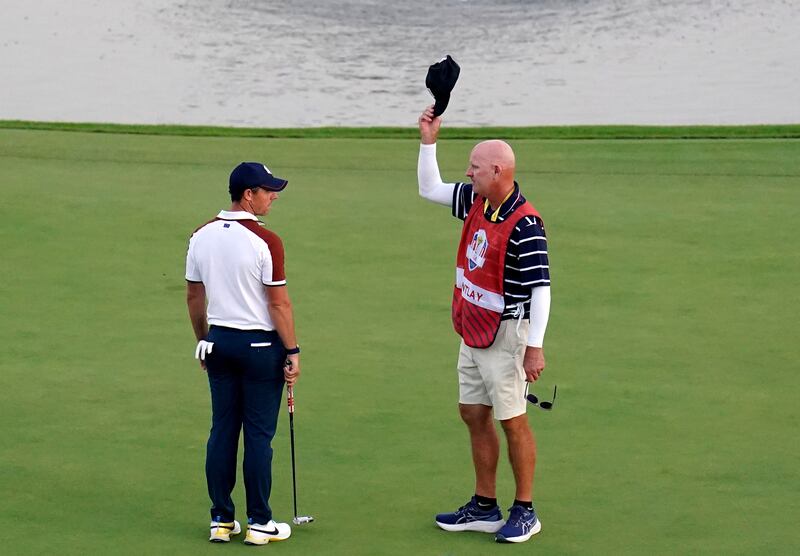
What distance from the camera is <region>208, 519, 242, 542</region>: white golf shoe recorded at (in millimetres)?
5664

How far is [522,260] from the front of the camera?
5.73 metres

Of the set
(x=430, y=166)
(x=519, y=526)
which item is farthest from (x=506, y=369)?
(x=430, y=166)

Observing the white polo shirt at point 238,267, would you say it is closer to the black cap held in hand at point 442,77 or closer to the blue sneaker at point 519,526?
the black cap held in hand at point 442,77

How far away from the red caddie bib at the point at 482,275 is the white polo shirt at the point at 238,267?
32.0 inches

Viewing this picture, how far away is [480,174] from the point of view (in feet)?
19.0

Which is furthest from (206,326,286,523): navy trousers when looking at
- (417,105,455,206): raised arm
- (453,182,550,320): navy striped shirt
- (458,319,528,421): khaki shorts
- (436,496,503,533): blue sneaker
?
(417,105,455,206): raised arm

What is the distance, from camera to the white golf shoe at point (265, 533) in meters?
5.65

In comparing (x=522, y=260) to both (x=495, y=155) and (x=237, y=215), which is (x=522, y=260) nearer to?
(x=495, y=155)

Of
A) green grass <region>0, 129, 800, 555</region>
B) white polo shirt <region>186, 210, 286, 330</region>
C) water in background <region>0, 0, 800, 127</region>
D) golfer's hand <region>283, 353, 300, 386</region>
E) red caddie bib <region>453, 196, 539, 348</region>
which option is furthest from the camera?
water in background <region>0, 0, 800, 127</region>

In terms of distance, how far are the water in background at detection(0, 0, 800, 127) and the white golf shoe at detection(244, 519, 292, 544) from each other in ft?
38.7

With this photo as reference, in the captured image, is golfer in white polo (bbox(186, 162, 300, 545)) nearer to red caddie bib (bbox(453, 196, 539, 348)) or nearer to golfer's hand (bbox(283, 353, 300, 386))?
golfer's hand (bbox(283, 353, 300, 386))

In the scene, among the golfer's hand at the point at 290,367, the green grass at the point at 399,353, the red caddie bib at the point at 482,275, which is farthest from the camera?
the green grass at the point at 399,353

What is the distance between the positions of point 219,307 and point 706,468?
7.82ft

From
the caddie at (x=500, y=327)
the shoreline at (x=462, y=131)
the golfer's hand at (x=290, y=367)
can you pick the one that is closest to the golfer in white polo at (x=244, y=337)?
the golfer's hand at (x=290, y=367)
